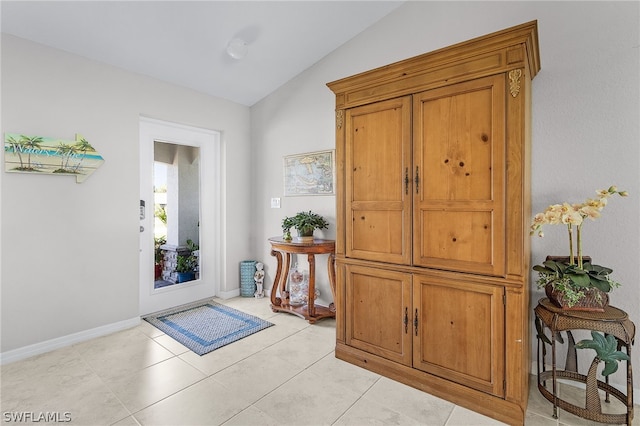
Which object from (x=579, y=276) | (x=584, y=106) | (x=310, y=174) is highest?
(x=584, y=106)

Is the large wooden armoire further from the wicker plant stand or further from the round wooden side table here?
the round wooden side table

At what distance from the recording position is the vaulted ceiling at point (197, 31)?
7.64 feet

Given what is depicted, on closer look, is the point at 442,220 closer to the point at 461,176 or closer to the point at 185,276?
the point at 461,176

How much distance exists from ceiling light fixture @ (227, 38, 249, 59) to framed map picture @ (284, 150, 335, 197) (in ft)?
3.81

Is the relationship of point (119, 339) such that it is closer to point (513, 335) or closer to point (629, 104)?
point (513, 335)

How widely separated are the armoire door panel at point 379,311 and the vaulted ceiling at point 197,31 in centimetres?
221

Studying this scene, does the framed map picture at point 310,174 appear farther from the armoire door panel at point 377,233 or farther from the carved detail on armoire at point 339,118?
the armoire door panel at point 377,233

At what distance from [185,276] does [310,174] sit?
1.89 meters

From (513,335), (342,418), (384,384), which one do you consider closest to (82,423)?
(342,418)

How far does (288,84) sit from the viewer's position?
145 inches

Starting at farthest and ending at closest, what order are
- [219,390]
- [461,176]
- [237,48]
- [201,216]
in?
[201,216] → [237,48] → [219,390] → [461,176]

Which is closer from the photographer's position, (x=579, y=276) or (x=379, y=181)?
(x=579, y=276)

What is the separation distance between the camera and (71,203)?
2666 millimetres

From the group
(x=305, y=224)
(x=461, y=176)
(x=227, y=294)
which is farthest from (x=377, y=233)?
(x=227, y=294)
